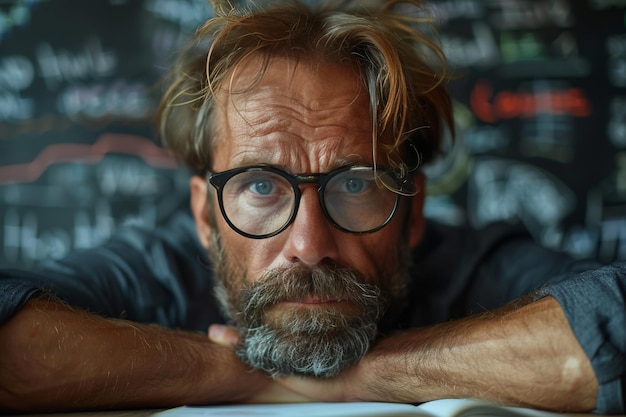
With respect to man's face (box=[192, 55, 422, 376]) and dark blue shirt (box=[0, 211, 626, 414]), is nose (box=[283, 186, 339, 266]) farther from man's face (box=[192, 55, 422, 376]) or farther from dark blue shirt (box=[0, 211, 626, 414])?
dark blue shirt (box=[0, 211, 626, 414])

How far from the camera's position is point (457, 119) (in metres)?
2.17

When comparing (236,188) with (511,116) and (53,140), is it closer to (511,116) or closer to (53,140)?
(53,140)

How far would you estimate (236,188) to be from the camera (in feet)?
4.47

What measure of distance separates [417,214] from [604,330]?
63cm

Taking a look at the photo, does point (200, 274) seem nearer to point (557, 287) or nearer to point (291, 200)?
point (291, 200)

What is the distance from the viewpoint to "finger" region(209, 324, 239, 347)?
1.36m

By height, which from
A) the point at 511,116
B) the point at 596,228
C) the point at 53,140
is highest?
the point at 511,116

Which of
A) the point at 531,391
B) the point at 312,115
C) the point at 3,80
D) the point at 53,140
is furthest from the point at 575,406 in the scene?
the point at 3,80

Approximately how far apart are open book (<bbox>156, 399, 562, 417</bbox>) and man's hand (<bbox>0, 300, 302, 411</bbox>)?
141 mm

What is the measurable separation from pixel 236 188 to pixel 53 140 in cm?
99

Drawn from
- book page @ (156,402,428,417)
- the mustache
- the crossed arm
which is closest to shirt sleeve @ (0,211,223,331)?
the crossed arm

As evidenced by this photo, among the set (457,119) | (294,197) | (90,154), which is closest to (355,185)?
(294,197)

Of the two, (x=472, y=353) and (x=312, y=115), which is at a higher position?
(x=312, y=115)

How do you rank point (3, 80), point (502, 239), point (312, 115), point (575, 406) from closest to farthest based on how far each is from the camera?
point (575, 406) → point (312, 115) → point (502, 239) → point (3, 80)
